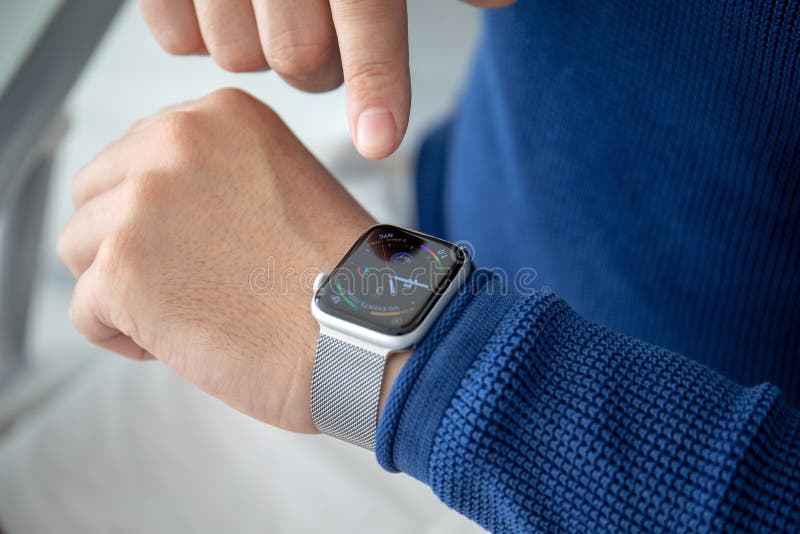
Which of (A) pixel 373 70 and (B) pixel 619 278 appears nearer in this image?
(A) pixel 373 70

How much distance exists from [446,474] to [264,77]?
143cm

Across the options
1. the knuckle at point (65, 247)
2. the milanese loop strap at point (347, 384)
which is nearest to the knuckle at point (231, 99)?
the knuckle at point (65, 247)

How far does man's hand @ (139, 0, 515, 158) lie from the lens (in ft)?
2.10

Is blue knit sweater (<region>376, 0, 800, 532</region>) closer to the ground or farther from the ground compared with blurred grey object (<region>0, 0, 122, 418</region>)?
closer to the ground

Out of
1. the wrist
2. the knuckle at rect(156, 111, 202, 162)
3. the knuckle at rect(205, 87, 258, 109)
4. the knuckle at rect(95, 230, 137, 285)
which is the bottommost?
the wrist

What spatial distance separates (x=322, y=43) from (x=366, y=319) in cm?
28

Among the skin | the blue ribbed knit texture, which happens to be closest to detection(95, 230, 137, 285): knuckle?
the skin

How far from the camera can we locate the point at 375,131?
0.63 meters

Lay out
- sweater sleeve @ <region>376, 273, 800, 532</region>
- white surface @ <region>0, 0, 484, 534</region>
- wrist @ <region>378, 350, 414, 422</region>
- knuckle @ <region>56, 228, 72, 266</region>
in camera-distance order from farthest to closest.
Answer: white surface @ <region>0, 0, 484, 534</region> < knuckle @ <region>56, 228, 72, 266</region> < wrist @ <region>378, 350, 414, 422</region> < sweater sleeve @ <region>376, 273, 800, 532</region>

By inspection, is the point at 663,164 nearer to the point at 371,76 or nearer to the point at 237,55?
the point at 371,76

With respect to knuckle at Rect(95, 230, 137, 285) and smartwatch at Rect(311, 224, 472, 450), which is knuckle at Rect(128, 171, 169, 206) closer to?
knuckle at Rect(95, 230, 137, 285)

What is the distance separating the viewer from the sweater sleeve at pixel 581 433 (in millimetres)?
533

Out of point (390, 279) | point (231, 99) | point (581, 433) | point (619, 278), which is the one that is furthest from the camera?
point (619, 278)

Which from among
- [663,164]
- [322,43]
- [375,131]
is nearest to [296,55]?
[322,43]
